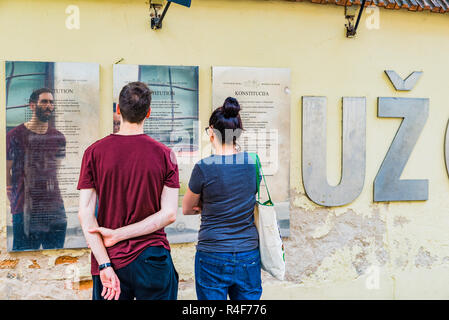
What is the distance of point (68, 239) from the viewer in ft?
12.4

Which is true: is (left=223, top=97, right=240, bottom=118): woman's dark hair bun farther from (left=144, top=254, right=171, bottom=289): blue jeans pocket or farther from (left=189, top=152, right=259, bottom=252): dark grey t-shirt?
(left=144, top=254, right=171, bottom=289): blue jeans pocket

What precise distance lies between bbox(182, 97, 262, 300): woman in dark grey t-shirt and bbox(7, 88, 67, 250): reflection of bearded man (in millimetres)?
1687

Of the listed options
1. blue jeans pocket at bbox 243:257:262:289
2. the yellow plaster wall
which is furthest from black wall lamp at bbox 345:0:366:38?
blue jeans pocket at bbox 243:257:262:289

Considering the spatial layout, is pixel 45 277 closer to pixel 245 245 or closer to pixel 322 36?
pixel 245 245

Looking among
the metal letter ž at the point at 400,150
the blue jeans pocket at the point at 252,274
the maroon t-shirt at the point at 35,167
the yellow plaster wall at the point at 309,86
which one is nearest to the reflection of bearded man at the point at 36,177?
the maroon t-shirt at the point at 35,167

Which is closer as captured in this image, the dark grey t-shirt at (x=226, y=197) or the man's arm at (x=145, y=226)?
the man's arm at (x=145, y=226)

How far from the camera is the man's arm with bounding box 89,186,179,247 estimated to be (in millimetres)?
2277

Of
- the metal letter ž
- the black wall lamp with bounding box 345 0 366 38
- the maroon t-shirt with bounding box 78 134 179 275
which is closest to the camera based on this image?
the maroon t-shirt with bounding box 78 134 179 275

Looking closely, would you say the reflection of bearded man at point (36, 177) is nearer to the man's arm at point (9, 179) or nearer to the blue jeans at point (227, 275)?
the man's arm at point (9, 179)

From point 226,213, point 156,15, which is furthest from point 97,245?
point 156,15

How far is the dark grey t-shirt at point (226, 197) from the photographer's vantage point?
8.29ft

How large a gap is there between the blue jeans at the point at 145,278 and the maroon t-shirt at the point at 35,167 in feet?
5.46

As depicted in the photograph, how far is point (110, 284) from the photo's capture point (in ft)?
7.43

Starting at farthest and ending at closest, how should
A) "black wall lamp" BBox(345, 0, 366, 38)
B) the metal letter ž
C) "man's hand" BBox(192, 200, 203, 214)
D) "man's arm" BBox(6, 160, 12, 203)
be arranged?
1. the metal letter ž
2. "black wall lamp" BBox(345, 0, 366, 38)
3. "man's arm" BBox(6, 160, 12, 203)
4. "man's hand" BBox(192, 200, 203, 214)
